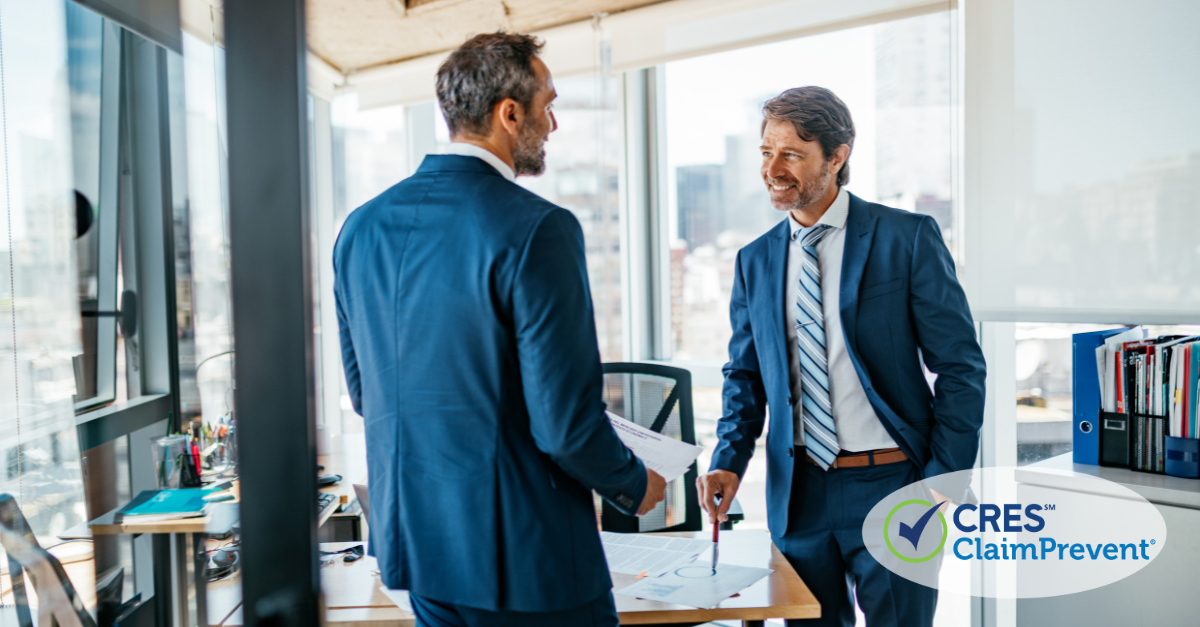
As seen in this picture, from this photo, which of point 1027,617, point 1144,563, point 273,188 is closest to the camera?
point 273,188

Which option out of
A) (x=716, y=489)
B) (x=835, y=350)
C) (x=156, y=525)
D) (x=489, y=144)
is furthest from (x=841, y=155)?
(x=156, y=525)

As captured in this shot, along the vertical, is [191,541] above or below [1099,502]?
below

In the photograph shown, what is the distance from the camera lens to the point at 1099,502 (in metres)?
1.96

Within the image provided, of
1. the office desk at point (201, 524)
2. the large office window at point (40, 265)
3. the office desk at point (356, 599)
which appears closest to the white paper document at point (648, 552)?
the office desk at point (356, 599)

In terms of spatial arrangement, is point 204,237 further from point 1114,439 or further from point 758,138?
point 1114,439

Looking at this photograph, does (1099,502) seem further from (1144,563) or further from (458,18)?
(458,18)

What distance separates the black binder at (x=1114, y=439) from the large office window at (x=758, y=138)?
0.77m

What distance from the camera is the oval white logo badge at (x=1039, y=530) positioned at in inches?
66.2

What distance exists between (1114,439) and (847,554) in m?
1.00

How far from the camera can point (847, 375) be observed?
1.71 m

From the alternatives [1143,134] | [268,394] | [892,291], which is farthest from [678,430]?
[268,394]

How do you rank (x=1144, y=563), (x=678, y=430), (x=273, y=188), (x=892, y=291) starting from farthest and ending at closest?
(x=678, y=430)
(x=1144, y=563)
(x=892, y=291)
(x=273, y=188)

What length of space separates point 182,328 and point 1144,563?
11.0 ft

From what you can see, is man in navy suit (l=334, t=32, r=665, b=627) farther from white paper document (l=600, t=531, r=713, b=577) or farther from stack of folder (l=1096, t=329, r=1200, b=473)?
stack of folder (l=1096, t=329, r=1200, b=473)
